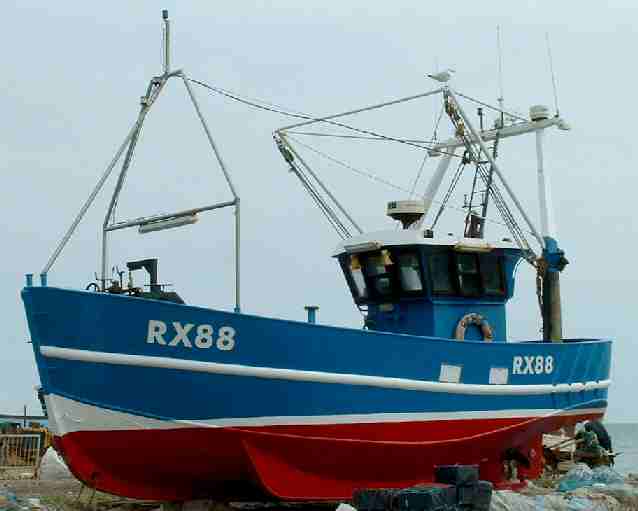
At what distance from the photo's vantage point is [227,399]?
464 inches

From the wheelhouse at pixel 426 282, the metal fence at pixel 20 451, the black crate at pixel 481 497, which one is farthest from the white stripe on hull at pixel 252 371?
the metal fence at pixel 20 451

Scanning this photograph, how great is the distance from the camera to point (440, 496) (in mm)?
10414

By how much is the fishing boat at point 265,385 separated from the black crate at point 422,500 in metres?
2.18

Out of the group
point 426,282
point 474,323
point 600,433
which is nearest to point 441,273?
point 426,282

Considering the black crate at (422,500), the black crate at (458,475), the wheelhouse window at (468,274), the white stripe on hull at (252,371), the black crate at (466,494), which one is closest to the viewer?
the black crate at (422,500)

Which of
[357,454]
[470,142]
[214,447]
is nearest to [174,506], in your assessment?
[214,447]

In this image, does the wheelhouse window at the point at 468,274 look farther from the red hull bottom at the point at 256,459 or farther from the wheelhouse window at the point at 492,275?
the red hull bottom at the point at 256,459

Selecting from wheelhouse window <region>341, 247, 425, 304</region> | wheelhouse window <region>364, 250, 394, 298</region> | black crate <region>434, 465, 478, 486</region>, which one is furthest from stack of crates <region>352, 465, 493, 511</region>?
wheelhouse window <region>364, 250, 394, 298</region>

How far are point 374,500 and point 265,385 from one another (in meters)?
2.04

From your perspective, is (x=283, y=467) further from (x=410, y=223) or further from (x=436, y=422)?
(x=410, y=223)

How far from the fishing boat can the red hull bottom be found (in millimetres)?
18

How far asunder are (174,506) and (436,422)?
3.54 m

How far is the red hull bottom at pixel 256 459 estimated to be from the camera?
11.9 m

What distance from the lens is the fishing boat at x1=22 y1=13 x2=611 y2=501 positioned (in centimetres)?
1158
